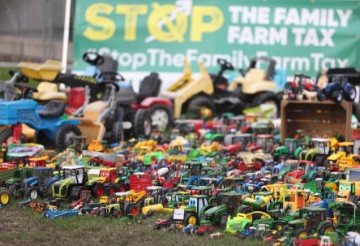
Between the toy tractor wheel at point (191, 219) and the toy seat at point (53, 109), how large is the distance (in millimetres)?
5814

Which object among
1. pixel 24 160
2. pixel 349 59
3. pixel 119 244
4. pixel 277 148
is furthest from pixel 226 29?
pixel 119 244

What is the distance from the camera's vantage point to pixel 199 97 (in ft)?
56.5

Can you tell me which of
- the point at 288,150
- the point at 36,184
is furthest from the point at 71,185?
the point at 288,150

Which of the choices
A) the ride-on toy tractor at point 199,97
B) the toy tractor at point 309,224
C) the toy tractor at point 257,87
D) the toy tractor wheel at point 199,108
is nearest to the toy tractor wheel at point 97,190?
the toy tractor at point 309,224

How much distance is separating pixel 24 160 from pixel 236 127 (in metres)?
5.73

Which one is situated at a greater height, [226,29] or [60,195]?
[226,29]

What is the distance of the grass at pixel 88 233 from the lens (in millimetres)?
6961

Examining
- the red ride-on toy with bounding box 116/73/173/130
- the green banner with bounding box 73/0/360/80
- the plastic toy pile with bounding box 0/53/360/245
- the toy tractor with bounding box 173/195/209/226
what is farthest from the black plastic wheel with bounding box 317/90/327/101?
the green banner with bounding box 73/0/360/80

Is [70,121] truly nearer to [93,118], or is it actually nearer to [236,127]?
[93,118]

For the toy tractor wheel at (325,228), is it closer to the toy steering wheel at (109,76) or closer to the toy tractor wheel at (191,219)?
the toy tractor wheel at (191,219)

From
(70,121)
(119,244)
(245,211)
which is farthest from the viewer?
(70,121)

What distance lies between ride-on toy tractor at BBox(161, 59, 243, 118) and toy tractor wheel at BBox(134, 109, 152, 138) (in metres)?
2.23

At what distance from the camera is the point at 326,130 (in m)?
13.7

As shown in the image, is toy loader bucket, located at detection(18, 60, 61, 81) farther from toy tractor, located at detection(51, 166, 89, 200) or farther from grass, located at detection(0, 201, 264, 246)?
grass, located at detection(0, 201, 264, 246)
